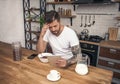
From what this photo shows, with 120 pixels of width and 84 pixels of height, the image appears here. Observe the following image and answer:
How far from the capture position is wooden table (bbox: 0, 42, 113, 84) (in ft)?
4.15

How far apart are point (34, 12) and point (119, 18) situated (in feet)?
7.65

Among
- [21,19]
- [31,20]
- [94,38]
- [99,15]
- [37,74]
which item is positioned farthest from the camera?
[21,19]

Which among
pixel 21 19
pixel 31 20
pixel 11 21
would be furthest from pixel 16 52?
pixel 11 21

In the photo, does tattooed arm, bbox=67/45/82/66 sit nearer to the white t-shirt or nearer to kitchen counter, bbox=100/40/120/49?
the white t-shirt

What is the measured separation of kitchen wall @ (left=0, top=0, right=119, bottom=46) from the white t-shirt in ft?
5.00

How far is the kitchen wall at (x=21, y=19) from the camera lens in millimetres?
3184

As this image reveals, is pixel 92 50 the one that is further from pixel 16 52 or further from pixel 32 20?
pixel 32 20

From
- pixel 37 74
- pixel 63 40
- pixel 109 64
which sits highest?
pixel 63 40

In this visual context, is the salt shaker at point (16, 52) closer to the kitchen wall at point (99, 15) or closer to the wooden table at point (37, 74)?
the wooden table at point (37, 74)

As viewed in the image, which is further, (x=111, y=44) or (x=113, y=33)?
(x=113, y=33)

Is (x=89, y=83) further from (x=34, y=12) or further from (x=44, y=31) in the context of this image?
(x=34, y=12)

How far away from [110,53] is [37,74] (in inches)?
68.2

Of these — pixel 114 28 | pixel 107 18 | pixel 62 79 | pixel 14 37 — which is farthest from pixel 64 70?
pixel 14 37

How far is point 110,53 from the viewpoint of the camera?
2654 mm
